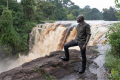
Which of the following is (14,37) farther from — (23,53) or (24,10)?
(24,10)

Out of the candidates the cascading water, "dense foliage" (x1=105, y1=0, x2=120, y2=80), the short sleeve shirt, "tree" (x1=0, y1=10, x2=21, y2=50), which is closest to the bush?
"dense foliage" (x1=105, y1=0, x2=120, y2=80)

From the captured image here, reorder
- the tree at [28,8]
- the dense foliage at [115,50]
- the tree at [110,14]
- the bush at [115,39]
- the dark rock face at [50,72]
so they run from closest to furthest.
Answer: the dark rock face at [50,72], the dense foliage at [115,50], the bush at [115,39], the tree at [28,8], the tree at [110,14]

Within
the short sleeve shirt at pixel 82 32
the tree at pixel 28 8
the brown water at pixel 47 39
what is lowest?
the brown water at pixel 47 39

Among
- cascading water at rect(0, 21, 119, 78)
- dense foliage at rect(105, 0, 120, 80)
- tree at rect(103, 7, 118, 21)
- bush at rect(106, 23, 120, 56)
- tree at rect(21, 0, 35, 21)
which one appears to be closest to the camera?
dense foliage at rect(105, 0, 120, 80)

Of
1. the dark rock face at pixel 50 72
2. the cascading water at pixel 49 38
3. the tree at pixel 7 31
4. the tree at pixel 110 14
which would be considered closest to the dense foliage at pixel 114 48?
the dark rock face at pixel 50 72

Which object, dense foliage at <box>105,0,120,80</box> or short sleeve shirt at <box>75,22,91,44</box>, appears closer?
short sleeve shirt at <box>75,22,91,44</box>

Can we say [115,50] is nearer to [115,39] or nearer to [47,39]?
[115,39]

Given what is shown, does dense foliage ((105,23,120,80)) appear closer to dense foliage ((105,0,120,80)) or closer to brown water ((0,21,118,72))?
dense foliage ((105,0,120,80))

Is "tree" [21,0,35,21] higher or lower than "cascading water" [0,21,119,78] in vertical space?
higher

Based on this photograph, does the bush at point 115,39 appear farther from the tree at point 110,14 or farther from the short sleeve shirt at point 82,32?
the tree at point 110,14

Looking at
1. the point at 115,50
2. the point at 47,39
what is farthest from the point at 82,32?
the point at 47,39

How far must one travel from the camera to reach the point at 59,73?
3148mm

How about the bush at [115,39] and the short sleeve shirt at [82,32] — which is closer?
the short sleeve shirt at [82,32]

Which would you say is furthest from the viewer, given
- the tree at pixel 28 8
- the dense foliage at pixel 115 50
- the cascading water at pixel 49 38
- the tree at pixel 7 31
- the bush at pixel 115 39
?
the tree at pixel 28 8
